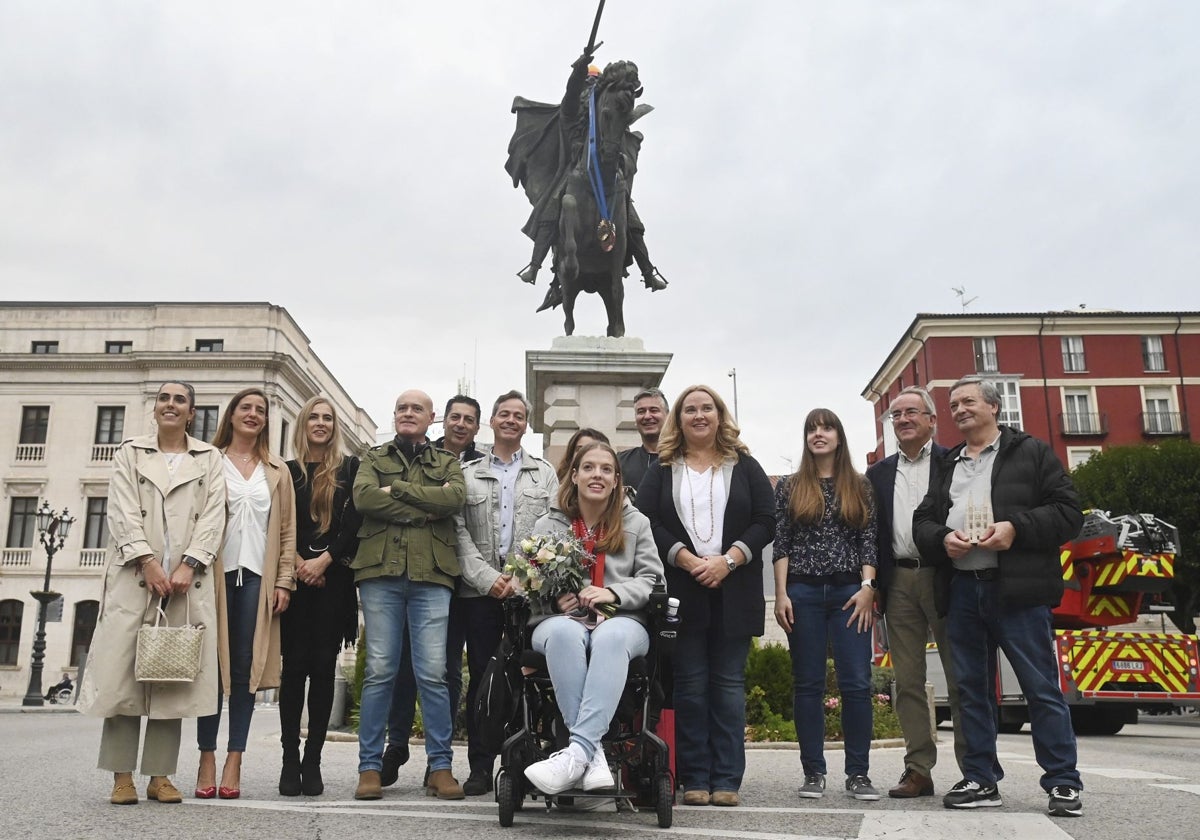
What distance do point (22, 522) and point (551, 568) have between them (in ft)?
138

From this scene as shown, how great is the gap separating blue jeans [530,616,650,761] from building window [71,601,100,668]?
124 ft

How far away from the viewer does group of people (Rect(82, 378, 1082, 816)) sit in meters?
4.41

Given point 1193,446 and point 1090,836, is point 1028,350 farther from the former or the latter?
point 1090,836

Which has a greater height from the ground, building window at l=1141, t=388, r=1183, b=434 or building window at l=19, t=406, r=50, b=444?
building window at l=1141, t=388, r=1183, b=434

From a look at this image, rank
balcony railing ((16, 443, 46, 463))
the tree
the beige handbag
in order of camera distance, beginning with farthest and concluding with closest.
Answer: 1. balcony railing ((16, 443, 46, 463))
2. the tree
3. the beige handbag

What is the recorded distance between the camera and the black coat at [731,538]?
462cm

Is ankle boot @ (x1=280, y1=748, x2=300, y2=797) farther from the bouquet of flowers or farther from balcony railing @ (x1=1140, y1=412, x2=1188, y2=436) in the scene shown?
balcony railing @ (x1=1140, y1=412, x2=1188, y2=436)

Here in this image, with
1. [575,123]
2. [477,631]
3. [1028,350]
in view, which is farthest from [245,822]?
[1028,350]

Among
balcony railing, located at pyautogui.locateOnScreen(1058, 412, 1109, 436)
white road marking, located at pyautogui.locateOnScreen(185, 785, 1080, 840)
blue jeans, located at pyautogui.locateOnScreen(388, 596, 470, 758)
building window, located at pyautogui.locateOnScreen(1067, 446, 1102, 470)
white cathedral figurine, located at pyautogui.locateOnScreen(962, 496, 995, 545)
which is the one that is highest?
balcony railing, located at pyautogui.locateOnScreen(1058, 412, 1109, 436)

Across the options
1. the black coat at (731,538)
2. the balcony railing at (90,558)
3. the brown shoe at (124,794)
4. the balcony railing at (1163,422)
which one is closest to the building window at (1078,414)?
the balcony railing at (1163,422)

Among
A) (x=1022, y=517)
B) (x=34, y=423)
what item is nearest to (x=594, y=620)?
(x=1022, y=517)

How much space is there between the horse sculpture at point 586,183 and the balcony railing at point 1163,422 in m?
40.6

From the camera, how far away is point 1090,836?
355 cm

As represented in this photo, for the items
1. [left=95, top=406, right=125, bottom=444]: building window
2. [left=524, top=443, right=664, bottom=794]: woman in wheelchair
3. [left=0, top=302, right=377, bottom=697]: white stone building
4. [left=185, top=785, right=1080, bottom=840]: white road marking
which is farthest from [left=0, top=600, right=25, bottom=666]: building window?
[left=524, top=443, right=664, bottom=794]: woman in wheelchair
